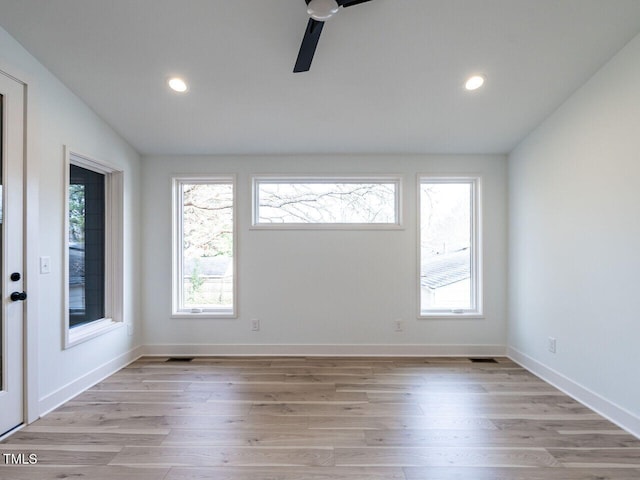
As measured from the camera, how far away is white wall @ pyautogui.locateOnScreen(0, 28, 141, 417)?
2.23 metres

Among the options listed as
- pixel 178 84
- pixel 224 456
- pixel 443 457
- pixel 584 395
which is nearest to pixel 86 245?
pixel 178 84

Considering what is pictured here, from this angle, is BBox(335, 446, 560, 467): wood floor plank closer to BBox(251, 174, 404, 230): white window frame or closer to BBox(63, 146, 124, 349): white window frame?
BBox(251, 174, 404, 230): white window frame

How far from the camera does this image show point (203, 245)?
370 centimetres

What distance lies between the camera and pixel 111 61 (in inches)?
91.8

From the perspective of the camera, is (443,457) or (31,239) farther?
(31,239)

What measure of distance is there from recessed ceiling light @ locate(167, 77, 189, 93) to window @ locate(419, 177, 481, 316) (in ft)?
8.59

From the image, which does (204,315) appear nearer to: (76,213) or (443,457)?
(76,213)

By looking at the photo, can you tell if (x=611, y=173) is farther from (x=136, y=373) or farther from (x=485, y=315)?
(x=136, y=373)

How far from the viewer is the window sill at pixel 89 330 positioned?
263 centimetres

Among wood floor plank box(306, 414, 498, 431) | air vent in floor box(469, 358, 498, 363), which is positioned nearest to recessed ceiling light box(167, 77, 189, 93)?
wood floor plank box(306, 414, 498, 431)

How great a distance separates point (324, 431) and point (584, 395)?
209cm

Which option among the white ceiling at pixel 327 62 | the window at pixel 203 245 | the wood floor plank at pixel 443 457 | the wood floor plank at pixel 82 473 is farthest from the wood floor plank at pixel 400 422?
the white ceiling at pixel 327 62

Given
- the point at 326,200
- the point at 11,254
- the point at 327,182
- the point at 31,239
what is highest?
the point at 327,182

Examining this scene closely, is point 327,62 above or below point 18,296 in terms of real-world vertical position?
above
